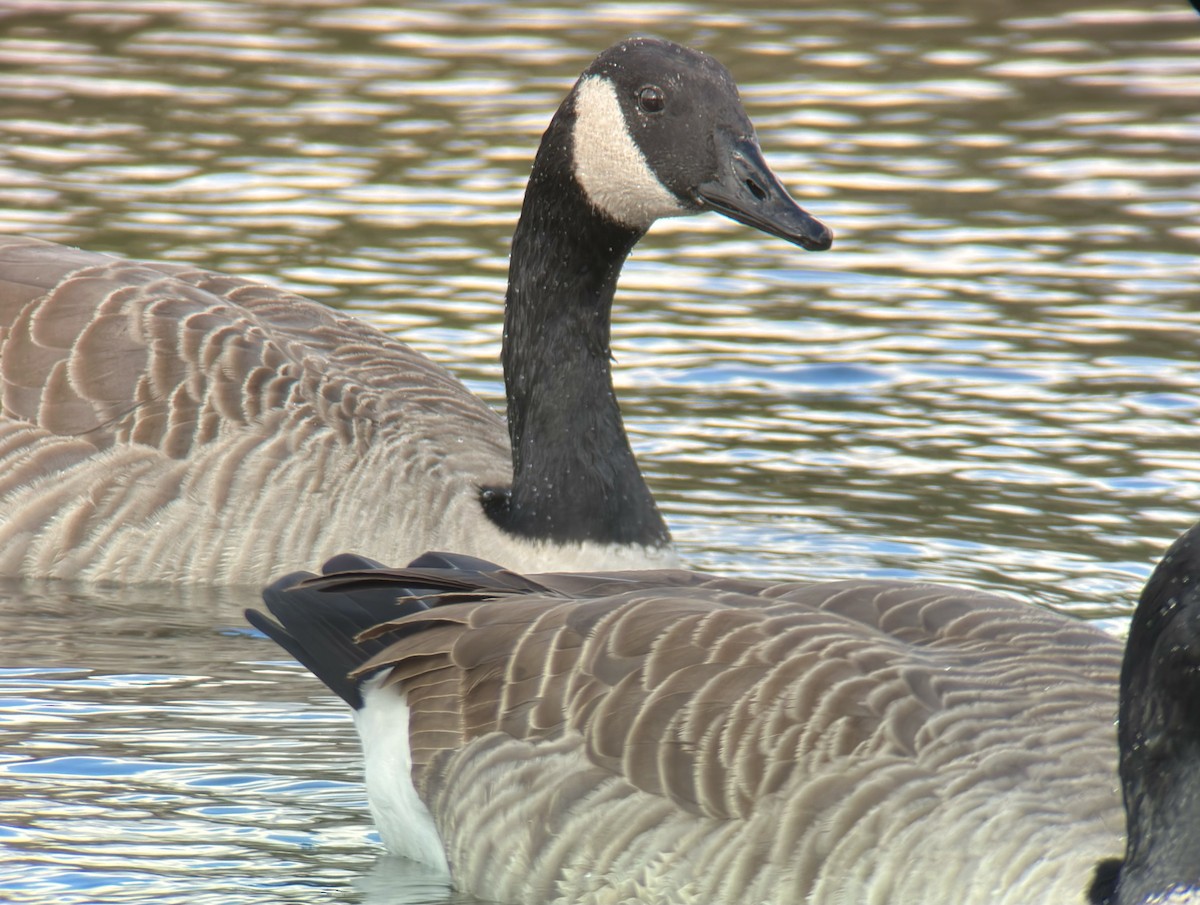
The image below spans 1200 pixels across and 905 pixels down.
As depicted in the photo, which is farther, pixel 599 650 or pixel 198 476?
pixel 198 476

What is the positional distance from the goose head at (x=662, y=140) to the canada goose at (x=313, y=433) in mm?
11

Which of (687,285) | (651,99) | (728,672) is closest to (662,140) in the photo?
(651,99)

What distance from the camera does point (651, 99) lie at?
30.8ft

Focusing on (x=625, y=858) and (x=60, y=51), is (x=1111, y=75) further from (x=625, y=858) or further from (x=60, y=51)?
(x=625, y=858)

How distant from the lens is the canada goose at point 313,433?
9.51 m

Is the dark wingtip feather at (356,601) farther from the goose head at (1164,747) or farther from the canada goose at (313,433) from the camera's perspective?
the canada goose at (313,433)

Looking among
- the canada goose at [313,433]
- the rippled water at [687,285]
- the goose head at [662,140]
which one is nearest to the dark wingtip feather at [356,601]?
the rippled water at [687,285]

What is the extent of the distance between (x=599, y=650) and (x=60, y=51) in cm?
1429

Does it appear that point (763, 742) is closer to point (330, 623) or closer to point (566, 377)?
point (330, 623)

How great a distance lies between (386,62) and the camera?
19.4 metres

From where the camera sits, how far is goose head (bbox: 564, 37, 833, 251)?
30.1 feet

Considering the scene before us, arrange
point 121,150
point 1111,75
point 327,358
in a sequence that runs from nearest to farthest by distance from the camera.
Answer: point 327,358 → point 121,150 → point 1111,75

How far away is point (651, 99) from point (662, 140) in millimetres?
212

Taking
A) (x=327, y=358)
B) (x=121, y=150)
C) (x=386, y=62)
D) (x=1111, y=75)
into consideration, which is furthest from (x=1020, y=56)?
(x=327, y=358)
